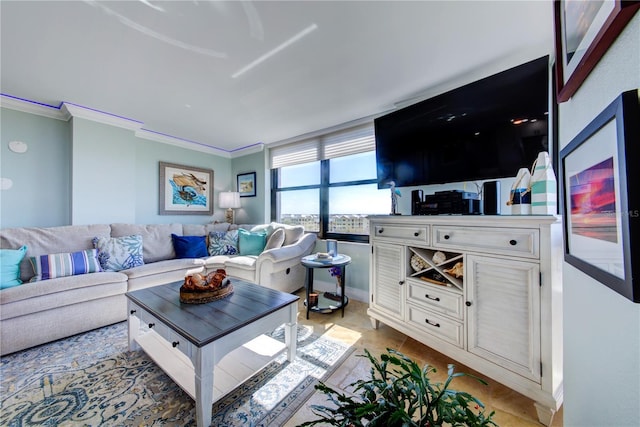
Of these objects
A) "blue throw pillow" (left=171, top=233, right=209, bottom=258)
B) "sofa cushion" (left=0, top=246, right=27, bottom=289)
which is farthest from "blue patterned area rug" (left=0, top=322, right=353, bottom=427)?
"blue throw pillow" (left=171, top=233, right=209, bottom=258)

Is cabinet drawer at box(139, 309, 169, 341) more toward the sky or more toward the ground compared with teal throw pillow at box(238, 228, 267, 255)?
more toward the ground

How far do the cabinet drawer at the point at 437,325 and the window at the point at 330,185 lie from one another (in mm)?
1287

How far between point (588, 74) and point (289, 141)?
3.41 m

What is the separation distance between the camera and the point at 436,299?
1628 mm

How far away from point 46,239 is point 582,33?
3.91 meters

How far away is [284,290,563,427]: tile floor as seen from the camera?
4.11 feet

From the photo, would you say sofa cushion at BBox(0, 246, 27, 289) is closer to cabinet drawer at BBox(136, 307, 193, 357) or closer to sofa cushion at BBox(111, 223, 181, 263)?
sofa cushion at BBox(111, 223, 181, 263)

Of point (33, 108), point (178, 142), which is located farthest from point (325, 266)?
point (33, 108)

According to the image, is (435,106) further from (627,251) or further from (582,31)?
(627,251)

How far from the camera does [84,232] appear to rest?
2568 mm

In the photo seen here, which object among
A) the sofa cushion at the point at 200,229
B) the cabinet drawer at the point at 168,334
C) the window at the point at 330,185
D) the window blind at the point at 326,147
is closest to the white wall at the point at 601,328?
the cabinet drawer at the point at 168,334

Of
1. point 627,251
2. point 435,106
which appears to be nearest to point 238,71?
point 435,106

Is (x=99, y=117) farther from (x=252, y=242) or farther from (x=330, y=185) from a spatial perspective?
(x=330, y=185)

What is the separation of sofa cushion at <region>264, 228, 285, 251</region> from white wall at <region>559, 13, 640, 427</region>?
8.69 feet
